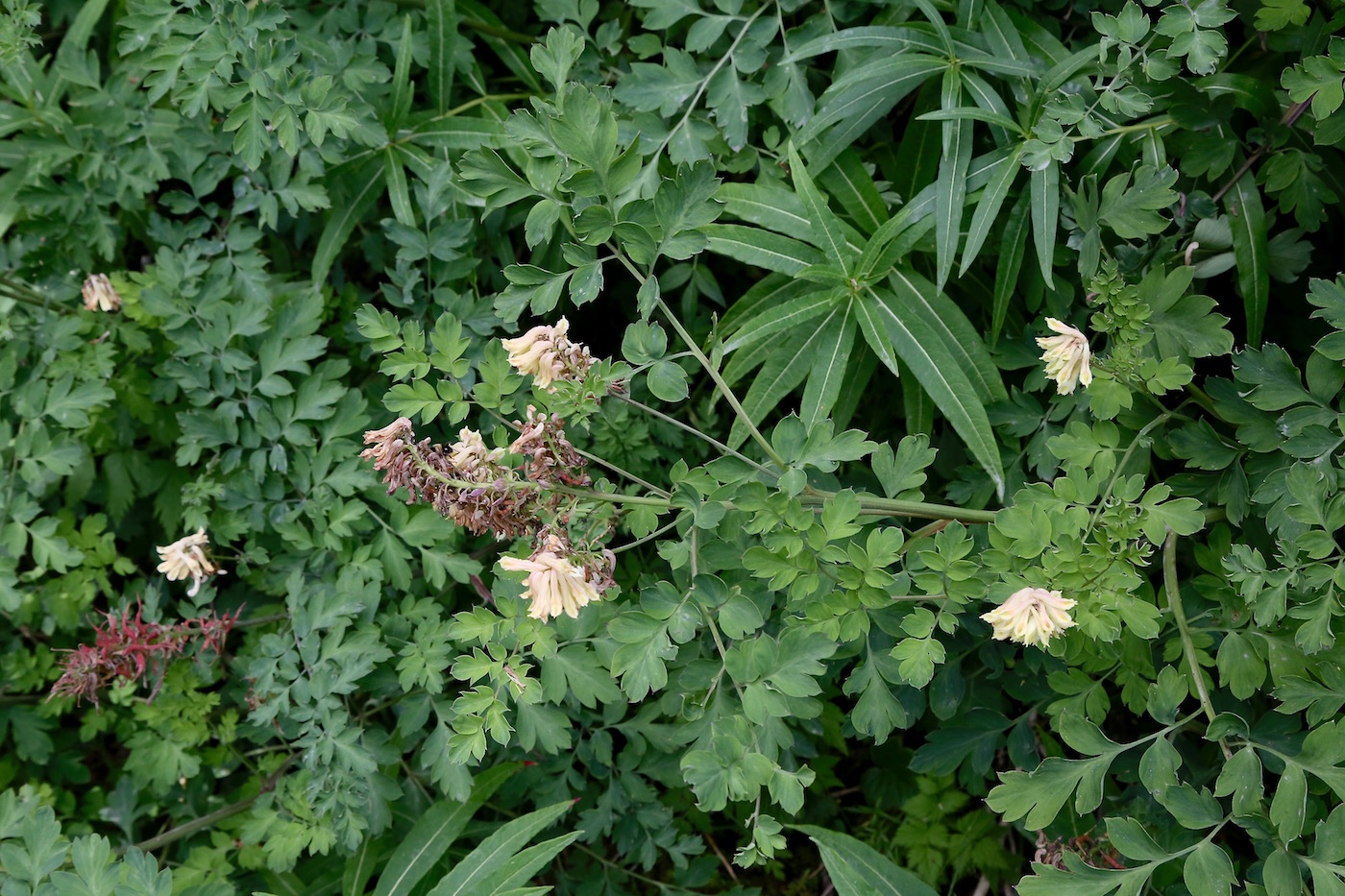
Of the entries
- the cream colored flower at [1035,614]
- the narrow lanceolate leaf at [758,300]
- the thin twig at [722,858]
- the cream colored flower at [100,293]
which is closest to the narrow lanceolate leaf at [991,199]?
the narrow lanceolate leaf at [758,300]

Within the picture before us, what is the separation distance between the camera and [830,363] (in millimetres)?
1853

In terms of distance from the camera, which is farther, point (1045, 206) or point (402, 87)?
point (402, 87)

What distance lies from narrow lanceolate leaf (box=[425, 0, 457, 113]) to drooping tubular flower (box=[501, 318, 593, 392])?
112 centimetres

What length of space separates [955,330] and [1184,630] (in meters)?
0.67

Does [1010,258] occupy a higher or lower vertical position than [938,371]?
higher

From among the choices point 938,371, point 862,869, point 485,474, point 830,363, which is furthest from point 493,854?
point 938,371

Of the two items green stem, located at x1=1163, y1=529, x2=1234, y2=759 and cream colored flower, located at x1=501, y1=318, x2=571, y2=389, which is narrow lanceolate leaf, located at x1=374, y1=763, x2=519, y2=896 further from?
green stem, located at x1=1163, y1=529, x2=1234, y2=759

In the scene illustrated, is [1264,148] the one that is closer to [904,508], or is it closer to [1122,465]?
[1122,465]

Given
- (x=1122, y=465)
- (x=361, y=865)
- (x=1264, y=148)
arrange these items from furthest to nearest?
(x=361, y=865)
(x=1264, y=148)
(x=1122, y=465)

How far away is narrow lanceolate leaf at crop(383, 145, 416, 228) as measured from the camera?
6.76ft

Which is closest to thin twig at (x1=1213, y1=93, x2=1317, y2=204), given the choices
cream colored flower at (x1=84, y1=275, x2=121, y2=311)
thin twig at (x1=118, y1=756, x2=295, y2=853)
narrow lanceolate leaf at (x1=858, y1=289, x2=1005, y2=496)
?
narrow lanceolate leaf at (x1=858, y1=289, x2=1005, y2=496)

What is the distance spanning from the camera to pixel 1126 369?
1487 millimetres

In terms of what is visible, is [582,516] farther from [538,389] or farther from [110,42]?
[110,42]

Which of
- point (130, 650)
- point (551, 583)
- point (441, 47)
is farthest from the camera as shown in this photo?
point (441, 47)
